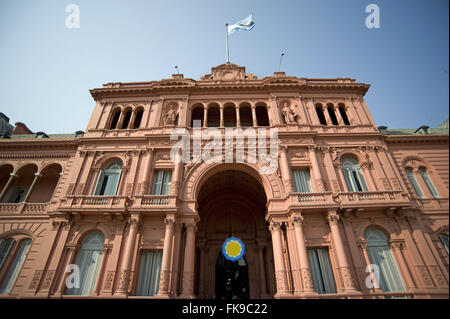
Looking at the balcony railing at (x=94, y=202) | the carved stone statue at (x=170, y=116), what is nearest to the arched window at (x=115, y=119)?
the carved stone statue at (x=170, y=116)

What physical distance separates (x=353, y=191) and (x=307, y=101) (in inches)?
396

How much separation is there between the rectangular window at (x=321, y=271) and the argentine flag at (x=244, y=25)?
2159cm

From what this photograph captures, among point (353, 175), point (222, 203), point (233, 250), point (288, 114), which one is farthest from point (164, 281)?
point (288, 114)

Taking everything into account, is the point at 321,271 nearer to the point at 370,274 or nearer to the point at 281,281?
the point at 281,281

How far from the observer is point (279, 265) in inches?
608

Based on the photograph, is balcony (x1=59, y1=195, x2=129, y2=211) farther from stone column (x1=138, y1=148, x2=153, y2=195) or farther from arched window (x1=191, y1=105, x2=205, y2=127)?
arched window (x1=191, y1=105, x2=205, y2=127)

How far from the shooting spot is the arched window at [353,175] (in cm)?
1834

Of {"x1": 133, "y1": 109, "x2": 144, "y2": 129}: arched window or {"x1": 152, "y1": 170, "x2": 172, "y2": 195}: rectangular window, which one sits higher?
{"x1": 133, "y1": 109, "x2": 144, "y2": 129}: arched window

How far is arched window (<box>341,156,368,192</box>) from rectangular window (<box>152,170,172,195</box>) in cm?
1498

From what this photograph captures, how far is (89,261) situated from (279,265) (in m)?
13.4

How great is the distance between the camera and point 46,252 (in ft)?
51.5

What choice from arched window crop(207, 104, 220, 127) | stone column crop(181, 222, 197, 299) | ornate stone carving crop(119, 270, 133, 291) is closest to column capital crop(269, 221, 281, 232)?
stone column crop(181, 222, 197, 299)

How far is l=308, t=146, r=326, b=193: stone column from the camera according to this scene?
17406 mm

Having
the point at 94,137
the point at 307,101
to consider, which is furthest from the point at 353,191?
the point at 94,137
